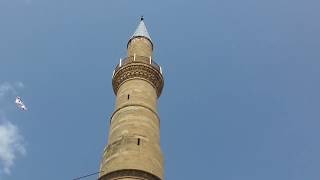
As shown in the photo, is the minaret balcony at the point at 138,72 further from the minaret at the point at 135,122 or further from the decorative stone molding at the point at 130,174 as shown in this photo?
the decorative stone molding at the point at 130,174

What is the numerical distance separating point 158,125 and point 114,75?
4101 mm

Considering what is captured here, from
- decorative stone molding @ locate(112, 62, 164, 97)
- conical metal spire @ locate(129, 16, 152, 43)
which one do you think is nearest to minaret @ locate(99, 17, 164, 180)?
decorative stone molding @ locate(112, 62, 164, 97)

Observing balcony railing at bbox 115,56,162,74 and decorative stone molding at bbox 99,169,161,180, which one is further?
balcony railing at bbox 115,56,162,74

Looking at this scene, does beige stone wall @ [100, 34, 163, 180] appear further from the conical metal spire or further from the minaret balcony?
the conical metal spire

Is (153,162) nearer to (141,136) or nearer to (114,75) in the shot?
(141,136)

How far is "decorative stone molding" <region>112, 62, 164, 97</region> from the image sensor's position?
23844mm

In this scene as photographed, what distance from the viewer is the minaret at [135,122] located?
19.1 meters

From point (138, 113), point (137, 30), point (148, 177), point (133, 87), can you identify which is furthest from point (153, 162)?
point (137, 30)

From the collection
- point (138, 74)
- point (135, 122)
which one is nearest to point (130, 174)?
point (135, 122)

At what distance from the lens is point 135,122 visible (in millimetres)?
20875

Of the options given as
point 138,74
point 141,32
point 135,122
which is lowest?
point 135,122

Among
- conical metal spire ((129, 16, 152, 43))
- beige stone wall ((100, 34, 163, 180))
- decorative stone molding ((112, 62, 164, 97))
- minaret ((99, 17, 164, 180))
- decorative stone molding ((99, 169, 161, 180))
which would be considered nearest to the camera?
decorative stone molding ((99, 169, 161, 180))

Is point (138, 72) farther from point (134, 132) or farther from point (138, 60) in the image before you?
point (134, 132)

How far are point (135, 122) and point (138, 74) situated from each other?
12.0 ft
